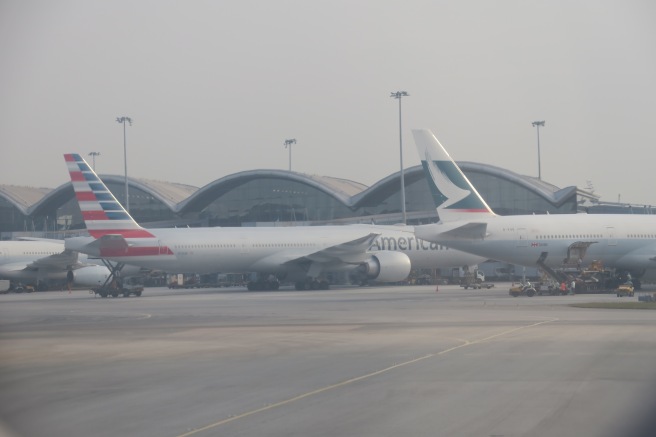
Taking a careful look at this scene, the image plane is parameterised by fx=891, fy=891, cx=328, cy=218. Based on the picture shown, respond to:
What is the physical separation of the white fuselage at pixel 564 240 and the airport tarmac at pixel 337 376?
53.0ft

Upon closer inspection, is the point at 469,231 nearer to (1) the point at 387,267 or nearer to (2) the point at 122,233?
(1) the point at 387,267

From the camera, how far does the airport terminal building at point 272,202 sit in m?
83.3

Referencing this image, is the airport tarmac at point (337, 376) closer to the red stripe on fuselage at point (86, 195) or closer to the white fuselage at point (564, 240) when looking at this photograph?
the white fuselage at point (564, 240)

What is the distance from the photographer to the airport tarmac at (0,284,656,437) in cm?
1117

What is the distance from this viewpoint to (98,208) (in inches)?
2021

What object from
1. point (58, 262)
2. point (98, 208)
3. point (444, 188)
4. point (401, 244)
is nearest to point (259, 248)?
point (401, 244)

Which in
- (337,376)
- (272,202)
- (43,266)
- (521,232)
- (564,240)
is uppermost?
(272,202)

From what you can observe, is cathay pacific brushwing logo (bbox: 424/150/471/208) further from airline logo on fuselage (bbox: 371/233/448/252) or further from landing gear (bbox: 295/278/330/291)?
airline logo on fuselage (bbox: 371/233/448/252)

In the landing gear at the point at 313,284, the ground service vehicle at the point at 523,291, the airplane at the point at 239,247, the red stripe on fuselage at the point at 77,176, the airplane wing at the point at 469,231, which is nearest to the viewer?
the ground service vehicle at the point at 523,291

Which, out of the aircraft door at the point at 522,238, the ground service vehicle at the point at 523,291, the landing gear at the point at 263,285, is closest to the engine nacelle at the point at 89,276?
the landing gear at the point at 263,285

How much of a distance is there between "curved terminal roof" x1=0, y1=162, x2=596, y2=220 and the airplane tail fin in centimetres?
3614

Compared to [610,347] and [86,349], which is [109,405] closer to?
[86,349]

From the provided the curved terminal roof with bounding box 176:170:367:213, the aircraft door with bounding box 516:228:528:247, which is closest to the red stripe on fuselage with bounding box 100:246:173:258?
the aircraft door with bounding box 516:228:528:247

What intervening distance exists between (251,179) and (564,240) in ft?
165
